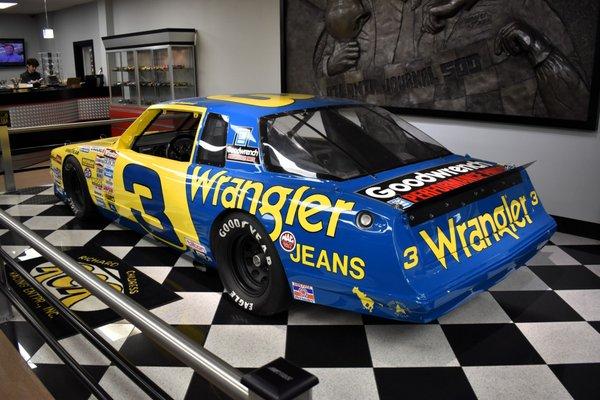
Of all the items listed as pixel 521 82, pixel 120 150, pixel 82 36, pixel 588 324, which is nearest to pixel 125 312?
pixel 588 324

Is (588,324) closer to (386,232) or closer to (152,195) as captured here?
(386,232)

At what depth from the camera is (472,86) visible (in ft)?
14.4

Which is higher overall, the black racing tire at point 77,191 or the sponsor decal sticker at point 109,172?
the sponsor decal sticker at point 109,172

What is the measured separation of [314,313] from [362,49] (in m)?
3.31

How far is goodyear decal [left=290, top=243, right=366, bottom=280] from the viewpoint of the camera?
2.09 metres

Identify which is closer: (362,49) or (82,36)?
(362,49)

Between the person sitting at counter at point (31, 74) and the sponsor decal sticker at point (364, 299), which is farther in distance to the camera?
the person sitting at counter at point (31, 74)

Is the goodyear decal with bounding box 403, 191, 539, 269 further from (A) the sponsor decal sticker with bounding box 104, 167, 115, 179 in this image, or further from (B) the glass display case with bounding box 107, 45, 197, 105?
(B) the glass display case with bounding box 107, 45, 197, 105

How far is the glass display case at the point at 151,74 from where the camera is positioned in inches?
312

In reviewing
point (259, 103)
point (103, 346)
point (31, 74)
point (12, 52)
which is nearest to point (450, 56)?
point (259, 103)

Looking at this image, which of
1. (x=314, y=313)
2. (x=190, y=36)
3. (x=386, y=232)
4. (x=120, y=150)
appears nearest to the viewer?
(x=386, y=232)

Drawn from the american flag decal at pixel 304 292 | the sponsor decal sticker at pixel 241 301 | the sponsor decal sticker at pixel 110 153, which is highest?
the sponsor decal sticker at pixel 110 153

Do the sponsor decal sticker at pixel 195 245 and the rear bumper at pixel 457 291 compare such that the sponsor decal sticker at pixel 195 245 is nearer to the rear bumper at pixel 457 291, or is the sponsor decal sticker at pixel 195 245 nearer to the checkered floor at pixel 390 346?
the checkered floor at pixel 390 346

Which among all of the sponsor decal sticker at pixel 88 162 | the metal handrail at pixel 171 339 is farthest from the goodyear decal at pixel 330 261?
the sponsor decal sticker at pixel 88 162
